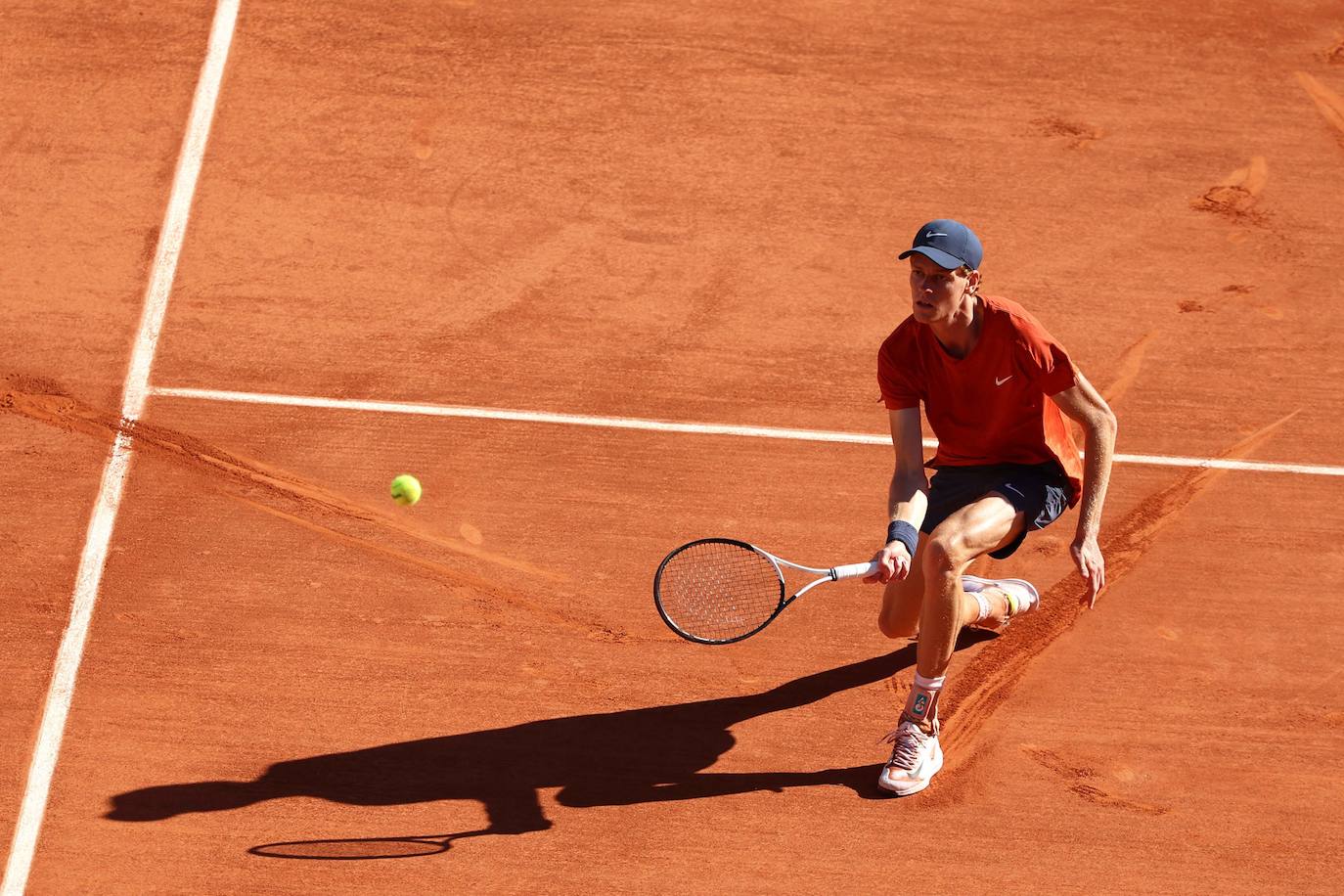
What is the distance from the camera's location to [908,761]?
5730 mm

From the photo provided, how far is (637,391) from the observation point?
23.5 feet

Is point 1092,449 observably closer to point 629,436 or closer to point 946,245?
point 946,245

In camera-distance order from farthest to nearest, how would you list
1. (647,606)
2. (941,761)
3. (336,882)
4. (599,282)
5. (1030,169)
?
(1030,169)
(599,282)
(647,606)
(941,761)
(336,882)

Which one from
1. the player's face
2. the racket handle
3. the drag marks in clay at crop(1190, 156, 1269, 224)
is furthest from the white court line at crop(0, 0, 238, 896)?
the drag marks in clay at crop(1190, 156, 1269, 224)

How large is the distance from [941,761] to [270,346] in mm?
3784

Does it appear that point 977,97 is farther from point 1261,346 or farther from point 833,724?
point 833,724

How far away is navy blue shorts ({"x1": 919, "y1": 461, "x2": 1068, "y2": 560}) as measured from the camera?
567 centimetres

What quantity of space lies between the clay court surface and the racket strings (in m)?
0.38

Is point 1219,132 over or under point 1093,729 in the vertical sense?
over

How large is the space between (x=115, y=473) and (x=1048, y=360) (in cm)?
414

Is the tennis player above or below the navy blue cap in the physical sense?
below

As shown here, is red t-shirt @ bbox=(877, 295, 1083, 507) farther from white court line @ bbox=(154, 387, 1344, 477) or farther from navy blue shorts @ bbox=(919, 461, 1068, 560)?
white court line @ bbox=(154, 387, 1344, 477)

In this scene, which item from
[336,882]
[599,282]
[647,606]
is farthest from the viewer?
[599,282]

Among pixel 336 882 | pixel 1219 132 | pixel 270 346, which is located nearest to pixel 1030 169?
pixel 1219 132
